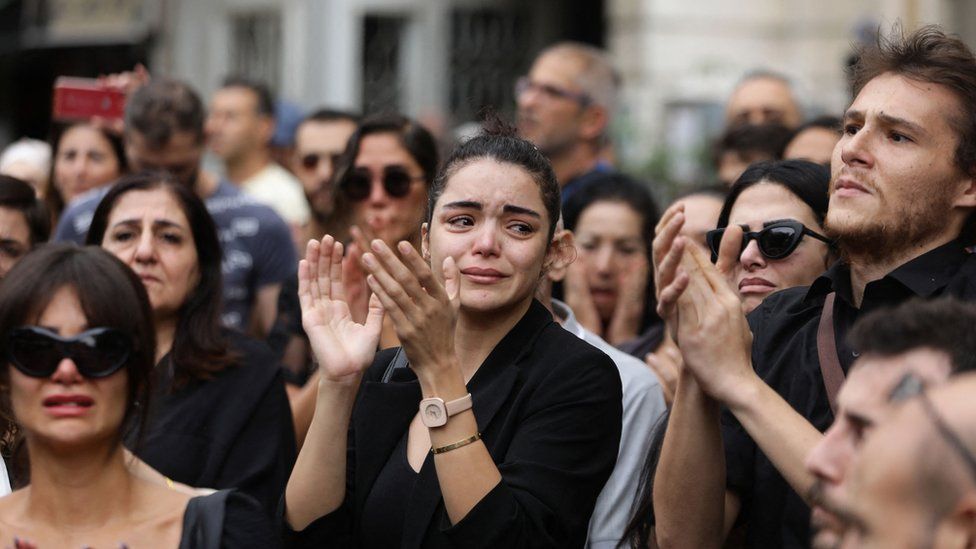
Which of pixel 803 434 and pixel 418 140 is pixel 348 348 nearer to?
pixel 803 434

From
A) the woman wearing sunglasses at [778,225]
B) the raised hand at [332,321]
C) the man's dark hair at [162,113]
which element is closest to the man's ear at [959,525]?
the raised hand at [332,321]

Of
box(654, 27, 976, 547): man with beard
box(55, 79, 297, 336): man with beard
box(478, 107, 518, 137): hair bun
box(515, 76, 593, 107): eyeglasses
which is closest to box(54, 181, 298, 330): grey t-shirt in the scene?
box(55, 79, 297, 336): man with beard

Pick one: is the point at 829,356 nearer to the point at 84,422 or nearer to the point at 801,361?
the point at 801,361

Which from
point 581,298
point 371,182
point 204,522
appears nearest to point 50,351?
point 204,522

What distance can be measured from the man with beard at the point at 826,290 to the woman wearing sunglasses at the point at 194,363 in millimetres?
1564

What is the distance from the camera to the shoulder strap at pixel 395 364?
13.0 ft

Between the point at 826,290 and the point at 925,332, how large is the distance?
47.7 inches

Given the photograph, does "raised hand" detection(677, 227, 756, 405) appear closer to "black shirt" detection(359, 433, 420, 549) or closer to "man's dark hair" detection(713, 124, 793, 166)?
"black shirt" detection(359, 433, 420, 549)

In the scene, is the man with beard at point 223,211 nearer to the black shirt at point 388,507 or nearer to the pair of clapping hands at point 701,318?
the black shirt at point 388,507

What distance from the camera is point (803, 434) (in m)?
3.34

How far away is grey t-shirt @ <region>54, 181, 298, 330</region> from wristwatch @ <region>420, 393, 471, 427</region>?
3.21m

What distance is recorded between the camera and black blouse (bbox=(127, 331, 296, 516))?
4691 millimetres

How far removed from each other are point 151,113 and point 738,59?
7.32 meters

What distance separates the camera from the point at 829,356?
364 centimetres
